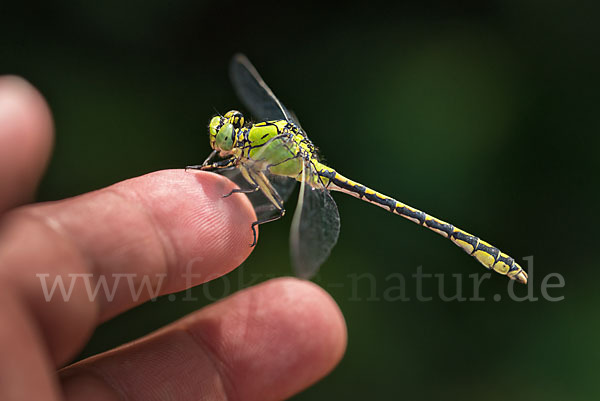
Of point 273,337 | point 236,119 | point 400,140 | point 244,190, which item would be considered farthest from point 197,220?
point 400,140

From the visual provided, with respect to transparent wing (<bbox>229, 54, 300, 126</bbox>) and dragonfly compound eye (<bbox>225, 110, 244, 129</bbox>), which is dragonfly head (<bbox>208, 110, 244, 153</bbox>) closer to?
dragonfly compound eye (<bbox>225, 110, 244, 129</bbox>)

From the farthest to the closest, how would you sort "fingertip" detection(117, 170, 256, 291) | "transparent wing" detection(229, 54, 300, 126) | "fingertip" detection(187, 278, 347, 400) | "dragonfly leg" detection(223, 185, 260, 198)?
"transparent wing" detection(229, 54, 300, 126), "dragonfly leg" detection(223, 185, 260, 198), "fingertip" detection(187, 278, 347, 400), "fingertip" detection(117, 170, 256, 291)

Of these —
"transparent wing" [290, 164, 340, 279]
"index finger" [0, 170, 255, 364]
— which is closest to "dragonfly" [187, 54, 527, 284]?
"transparent wing" [290, 164, 340, 279]

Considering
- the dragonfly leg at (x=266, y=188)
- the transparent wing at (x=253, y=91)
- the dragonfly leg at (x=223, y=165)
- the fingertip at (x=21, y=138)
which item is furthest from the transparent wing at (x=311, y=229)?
the fingertip at (x=21, y=138)

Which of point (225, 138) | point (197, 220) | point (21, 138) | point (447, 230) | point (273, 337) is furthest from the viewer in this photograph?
point (447, 230)

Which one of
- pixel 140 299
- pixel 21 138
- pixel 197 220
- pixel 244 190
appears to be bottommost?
pixel 140 299

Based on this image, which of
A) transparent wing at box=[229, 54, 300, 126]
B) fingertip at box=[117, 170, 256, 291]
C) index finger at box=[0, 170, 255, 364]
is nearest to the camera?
index finger at box=[0, 170, 255, 364]

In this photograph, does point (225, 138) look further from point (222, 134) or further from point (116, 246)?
point (116, 246)
